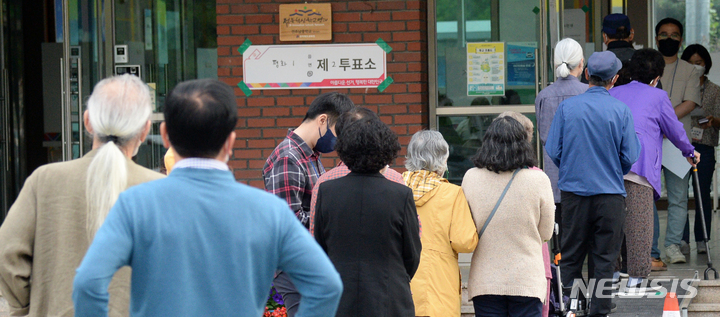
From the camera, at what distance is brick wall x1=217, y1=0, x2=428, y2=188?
20.3 ft

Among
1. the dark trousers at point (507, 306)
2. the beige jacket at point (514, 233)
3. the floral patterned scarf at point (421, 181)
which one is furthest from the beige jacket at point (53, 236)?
the dark trousers at point (507, 306)

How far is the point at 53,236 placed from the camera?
2.42 metres

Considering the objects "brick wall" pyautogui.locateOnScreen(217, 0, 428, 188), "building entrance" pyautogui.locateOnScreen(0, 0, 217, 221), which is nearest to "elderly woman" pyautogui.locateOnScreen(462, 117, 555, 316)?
"brick wall" pyautogui.locateOnScreen(217, 0, 428, 188)

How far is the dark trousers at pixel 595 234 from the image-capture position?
471 cm

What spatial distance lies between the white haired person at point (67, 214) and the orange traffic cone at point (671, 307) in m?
3.69

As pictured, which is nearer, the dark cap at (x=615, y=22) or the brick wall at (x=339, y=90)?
the dark cap at (x=615, y=22)

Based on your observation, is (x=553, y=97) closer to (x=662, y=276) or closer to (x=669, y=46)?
(x=662, y=276)

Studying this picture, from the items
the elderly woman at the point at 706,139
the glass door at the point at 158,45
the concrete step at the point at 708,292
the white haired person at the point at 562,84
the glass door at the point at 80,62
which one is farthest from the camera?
the elderly woman at the point at 706,139

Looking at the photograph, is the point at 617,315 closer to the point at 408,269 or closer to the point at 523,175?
the point at 523,175

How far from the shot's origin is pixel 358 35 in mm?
6195

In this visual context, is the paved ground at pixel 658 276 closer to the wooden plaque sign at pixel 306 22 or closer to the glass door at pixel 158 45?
the glass door at pixel 158 45

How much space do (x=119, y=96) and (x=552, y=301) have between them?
3082 mm

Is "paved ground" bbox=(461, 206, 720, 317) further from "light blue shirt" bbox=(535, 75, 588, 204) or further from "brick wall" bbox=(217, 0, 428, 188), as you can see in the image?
"brick wall" bbox=(217, 0, 428, 188)

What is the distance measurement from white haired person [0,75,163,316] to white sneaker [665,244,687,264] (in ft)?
16.5
